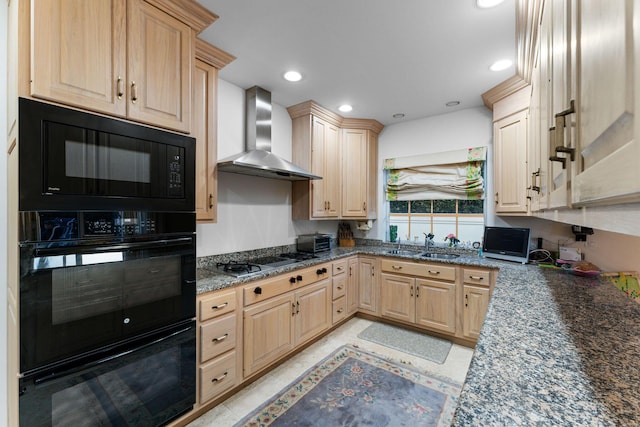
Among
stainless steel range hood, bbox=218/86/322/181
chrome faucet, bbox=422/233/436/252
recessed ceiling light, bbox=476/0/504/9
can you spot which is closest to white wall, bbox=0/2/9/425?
stainless steel range hood, bbox=218/86/322/181

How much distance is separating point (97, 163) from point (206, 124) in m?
0.92

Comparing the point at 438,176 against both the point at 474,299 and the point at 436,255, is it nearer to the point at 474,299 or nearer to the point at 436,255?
the point at 436,255

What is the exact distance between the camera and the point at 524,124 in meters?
2.62

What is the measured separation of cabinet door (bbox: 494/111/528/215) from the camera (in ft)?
8.71

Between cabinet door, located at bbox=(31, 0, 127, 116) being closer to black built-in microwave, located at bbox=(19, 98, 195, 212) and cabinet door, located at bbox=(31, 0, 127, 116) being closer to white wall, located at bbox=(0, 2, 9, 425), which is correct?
black built-in microwave, located at bbox=(19, 98, 195, 212)

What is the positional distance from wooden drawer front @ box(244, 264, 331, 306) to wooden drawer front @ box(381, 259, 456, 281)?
77 cm

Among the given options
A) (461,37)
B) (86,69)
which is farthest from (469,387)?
(461,37)

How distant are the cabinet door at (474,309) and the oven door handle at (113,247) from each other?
8.61ft

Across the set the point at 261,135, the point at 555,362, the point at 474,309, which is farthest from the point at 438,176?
the point at 555,362

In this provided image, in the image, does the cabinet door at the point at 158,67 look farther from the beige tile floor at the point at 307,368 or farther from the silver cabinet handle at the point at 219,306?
the beige tile floor at the point at 307,368

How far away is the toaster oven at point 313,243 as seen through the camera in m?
3.30

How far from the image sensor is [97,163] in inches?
52.1

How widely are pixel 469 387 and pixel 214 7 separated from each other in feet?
7.31

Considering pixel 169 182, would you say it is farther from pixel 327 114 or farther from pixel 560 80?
pixel 327 114
